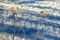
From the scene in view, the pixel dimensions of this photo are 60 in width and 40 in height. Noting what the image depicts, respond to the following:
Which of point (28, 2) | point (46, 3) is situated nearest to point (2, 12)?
point (28, 2)

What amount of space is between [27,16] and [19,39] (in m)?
0.80

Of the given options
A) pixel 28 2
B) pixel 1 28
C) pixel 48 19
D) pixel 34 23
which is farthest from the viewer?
pixel 28 2

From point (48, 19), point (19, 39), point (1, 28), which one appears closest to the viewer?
point (19, 39)

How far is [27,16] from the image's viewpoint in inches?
131

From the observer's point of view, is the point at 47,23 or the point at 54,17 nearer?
the point at 47,23

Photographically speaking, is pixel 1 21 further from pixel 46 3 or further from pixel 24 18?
pixel 46 3

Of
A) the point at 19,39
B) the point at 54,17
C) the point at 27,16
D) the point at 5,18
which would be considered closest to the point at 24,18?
the point at 27,16

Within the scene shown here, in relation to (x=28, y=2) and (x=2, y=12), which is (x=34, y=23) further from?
(x=28, y=2)

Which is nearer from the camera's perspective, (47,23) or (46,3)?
(47,23)

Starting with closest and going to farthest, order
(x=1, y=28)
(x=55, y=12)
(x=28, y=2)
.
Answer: (x=1, y=28)
(x=55, y=12)
(x=28, y=2)

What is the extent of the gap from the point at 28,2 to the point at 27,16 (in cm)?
74

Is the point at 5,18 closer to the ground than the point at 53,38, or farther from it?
farther from it

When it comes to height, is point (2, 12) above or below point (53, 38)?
above

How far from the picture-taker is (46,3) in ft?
13.1
